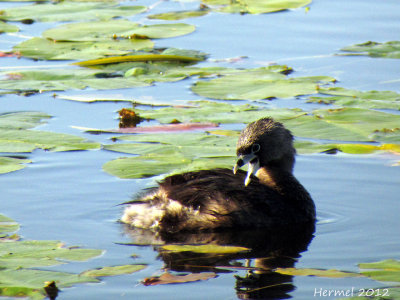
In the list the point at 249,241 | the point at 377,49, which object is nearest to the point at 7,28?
the point at 377,49

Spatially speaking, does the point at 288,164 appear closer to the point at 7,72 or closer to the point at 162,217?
the point at 162,217

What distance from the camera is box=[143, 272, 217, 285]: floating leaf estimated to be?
5477mm

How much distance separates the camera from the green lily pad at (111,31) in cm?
1181

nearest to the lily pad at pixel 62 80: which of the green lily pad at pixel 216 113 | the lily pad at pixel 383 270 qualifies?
the green lily pad at pixel 216 113

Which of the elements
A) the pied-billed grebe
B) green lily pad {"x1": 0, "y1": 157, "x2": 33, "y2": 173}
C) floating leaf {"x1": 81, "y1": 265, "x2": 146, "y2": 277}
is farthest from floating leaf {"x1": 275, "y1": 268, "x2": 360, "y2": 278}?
green lily pad {"x1": 0, "y1": 157, "x2": 33, "y2": 173}

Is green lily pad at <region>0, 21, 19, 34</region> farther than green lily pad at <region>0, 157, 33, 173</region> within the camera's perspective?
Yes

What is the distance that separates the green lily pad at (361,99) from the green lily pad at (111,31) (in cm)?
307

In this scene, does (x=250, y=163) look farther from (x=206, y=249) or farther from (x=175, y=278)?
(x=175, y=278)

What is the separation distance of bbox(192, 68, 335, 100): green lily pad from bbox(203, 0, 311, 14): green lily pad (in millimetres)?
3275

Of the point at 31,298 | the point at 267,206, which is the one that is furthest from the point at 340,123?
the point at 31,298

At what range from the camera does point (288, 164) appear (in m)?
7.23

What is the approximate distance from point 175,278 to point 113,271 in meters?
0.38

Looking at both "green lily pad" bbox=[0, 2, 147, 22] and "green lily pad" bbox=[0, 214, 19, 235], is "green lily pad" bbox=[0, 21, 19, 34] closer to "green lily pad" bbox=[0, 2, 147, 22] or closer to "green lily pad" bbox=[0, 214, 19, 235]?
"green lily pad" bbox=[0, 2, 147, 22]

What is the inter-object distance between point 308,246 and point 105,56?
5.31 metres
